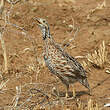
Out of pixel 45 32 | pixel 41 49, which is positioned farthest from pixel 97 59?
pixel 41 49

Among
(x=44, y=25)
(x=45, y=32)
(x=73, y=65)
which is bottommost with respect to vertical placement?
(x=73, y=65)

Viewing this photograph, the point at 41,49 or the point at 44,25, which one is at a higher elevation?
the point at 44,25

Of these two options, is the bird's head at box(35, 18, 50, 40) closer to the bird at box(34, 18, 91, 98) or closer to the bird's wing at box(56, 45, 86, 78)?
the bird at box(34, 18, 91, 98)

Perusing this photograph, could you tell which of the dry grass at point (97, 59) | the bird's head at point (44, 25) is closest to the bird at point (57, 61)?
the bird's head at point (44, 25)

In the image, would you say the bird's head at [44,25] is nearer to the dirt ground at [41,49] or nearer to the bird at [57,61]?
the bird at [57,61]

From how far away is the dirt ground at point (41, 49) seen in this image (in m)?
6.84

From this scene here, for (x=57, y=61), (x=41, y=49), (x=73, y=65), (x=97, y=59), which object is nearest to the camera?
(x=57, y=61)

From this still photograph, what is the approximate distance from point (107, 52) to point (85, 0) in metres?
4.96

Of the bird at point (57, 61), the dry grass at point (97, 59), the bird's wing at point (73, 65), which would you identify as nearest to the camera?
the bird at point (57, 61)

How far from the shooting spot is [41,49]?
10609mm

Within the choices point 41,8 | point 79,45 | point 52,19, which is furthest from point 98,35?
point 41,8

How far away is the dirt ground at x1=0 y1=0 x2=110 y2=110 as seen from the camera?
Result: 22.4 ft

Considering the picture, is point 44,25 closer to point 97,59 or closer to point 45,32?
point 45,32

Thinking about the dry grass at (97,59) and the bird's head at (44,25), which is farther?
the dry grass at (97,59)
